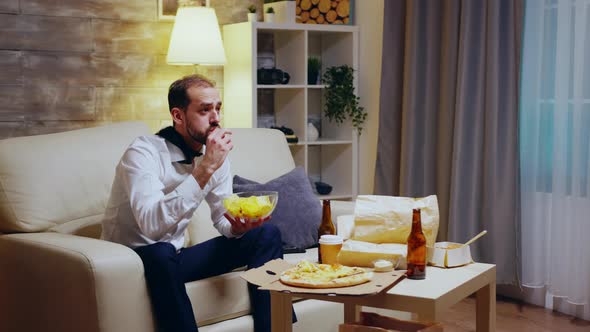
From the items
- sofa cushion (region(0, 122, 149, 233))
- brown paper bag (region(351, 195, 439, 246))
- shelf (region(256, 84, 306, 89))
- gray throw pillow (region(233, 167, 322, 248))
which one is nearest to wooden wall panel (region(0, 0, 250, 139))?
shelf (region(256, 84, 306, 89))

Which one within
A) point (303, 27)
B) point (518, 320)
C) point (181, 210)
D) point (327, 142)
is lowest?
point (518, 320)

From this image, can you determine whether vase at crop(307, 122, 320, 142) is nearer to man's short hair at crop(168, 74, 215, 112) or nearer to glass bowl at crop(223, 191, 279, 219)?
man's short hair at crop(168, 74, 215, 112)

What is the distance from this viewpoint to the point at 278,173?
3713mm

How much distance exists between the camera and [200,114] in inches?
113

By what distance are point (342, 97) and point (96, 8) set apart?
1474 mm

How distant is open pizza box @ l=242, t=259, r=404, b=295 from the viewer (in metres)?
Answer: 2.24

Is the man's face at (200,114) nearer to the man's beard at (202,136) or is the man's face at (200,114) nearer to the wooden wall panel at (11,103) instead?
the man's beard at (202,136)

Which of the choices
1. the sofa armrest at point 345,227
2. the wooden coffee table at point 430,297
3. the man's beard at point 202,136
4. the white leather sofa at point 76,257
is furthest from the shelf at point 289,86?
Answer: the wooden coffee table at point 430,297

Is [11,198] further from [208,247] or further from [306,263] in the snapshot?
[306,263]

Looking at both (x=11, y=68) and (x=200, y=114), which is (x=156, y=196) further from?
(x=11, y=68)

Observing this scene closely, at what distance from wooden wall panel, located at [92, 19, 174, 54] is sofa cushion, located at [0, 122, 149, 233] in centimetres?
116

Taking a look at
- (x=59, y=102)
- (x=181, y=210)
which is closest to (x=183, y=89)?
(x=181, y=210)

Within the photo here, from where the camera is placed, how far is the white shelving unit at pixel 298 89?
4.52m

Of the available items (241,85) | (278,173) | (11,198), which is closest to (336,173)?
(241,85)
